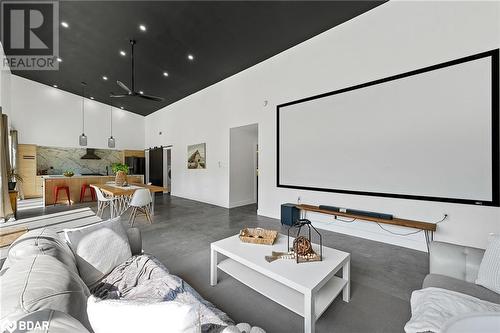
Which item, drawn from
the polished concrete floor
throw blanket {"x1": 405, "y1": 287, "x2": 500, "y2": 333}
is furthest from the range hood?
throw blanket {"x1": 405, "y1": 287, "x2": 500, "y2": 333}

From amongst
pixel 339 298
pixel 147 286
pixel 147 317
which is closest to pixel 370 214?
pixel 339 298

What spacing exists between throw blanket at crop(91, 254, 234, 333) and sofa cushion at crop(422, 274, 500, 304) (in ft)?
4.81

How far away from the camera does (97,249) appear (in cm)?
157

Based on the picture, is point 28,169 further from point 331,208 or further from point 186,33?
point 331,208

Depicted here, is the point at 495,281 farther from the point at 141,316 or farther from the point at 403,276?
the point at 141,316

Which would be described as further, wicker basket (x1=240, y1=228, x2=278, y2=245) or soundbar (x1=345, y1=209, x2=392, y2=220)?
soundbar (x1=345, y1=209, x2=392, y2=220)

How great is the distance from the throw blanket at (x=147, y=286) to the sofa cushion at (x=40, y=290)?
38 cm

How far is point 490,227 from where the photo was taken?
2568mm

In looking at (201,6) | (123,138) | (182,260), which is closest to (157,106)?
(123,138)

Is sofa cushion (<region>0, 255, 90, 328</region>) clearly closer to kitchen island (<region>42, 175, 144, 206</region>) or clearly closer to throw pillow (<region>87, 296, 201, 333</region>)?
throw pillow (<region>87, 296, 201, 333</region>)

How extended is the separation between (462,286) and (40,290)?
2.33 m

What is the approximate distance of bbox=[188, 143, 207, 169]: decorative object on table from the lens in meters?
6.69
